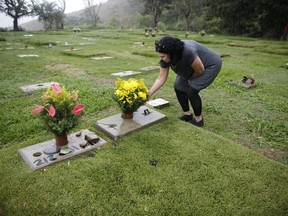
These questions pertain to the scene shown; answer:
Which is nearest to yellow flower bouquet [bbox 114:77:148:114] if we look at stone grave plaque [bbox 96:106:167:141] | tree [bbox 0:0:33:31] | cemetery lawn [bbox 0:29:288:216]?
stone grave plaque [bbox 96:106:167:141]

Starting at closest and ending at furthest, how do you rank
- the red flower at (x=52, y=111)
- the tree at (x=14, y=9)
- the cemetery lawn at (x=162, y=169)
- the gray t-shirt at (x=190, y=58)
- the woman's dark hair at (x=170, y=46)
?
the cemetery lawn at (x=162, y=169) < the red flower at (x=52, y=111) < the woman's dark hair at (x=170, y=46) < the gray t-shirt at (x=190, y=58) < the tree at (x=14, y=9)

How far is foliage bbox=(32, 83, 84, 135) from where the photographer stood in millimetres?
2336

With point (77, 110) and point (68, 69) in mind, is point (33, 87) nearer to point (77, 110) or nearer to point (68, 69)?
point (68, 69)

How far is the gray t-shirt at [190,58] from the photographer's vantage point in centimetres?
291

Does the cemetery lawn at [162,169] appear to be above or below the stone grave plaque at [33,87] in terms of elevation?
below

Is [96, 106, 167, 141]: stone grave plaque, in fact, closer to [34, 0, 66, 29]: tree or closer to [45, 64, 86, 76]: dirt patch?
[45, 64, 86, 76]: dirt patch

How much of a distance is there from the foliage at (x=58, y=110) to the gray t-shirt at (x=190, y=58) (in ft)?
4.79

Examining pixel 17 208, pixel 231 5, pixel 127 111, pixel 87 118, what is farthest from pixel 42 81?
pixel 231 5

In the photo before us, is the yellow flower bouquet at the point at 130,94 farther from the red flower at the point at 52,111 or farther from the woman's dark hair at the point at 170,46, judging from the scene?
the red flower at the point at 52,111

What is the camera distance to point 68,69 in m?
7.28

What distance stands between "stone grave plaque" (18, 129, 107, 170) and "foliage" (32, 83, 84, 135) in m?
0.28

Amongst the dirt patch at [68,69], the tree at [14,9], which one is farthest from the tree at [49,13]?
the dirt patch at [68,69]

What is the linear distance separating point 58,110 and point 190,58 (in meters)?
1.77

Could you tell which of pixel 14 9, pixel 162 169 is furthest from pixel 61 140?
pixel 14 9
